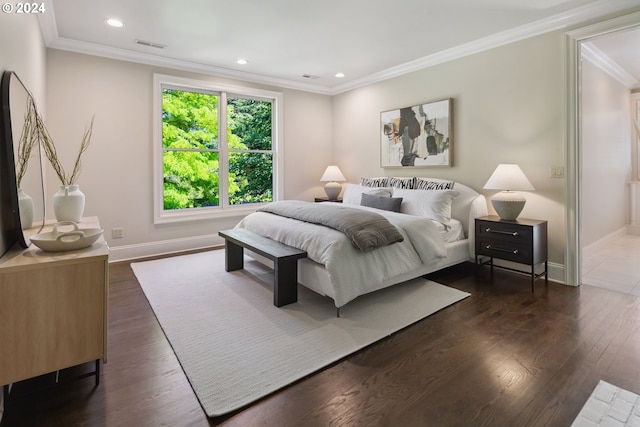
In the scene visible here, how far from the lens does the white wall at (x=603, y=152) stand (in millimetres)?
4090

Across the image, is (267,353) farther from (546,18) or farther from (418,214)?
(546,18)

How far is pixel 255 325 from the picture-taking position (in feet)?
8.05

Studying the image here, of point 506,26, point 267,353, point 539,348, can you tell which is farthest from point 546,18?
point 267,353

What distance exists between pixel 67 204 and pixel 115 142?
77.5 inches

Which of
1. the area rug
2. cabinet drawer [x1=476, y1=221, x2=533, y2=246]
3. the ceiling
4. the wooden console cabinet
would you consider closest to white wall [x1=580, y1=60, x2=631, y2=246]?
the ceiling

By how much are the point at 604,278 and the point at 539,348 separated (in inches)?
81.5

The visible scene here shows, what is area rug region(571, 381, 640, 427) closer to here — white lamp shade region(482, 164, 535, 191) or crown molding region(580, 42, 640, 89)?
white lamp shade region(482, 164, 535, 191)

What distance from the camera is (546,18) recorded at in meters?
3.22

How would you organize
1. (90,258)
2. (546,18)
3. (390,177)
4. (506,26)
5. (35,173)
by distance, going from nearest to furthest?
(90,258)
(35,173)
(546,18)
(506,26)
(390,177)

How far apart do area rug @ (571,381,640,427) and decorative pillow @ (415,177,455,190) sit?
264 cm

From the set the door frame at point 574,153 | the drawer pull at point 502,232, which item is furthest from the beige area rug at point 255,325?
A: the door frame at point 574,153

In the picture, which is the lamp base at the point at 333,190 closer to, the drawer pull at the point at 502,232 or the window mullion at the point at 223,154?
the window mullion at the point at 223,154

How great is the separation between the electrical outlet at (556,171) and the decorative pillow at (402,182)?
1516 millimetres

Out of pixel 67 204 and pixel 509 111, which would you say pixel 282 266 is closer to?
pixel 67 204
